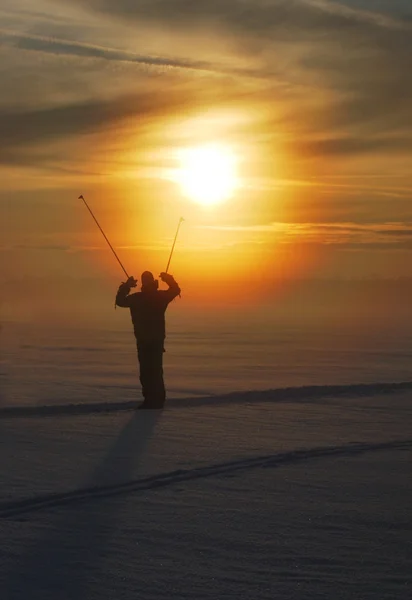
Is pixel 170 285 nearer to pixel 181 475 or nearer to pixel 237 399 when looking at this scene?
pixel 237 399

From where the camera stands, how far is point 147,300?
12.1 meters

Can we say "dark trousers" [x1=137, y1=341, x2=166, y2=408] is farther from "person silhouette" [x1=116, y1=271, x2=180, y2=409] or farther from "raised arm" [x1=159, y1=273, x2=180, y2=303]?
"raised arm" [x1=159, y1=273, x2=180, y2=303]

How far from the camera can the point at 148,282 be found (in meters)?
12.2

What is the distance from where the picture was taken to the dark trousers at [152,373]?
12.0m

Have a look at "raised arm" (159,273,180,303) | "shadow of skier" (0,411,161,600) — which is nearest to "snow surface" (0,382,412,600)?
"shadow of skier" (0,411,161,600)

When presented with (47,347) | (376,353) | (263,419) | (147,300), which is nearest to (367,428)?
(263,419)

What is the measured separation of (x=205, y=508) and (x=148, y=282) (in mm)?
6063

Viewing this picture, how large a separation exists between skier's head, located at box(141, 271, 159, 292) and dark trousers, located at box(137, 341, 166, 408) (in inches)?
27.8

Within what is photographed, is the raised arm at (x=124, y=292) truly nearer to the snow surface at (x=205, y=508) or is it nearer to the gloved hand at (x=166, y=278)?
the gloved hand at (x=166, y=278)

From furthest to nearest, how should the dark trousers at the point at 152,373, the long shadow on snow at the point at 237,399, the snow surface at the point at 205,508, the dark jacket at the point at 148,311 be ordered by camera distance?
the dark jacket at the point at 148,311
the dark trousers at the point at 152,373
the long shadow on snow at the point at 237,399
the snow surface at the point at 205,508

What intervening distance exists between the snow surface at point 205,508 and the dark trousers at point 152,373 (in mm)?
919

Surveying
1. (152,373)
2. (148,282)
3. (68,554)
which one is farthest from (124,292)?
(68,554)

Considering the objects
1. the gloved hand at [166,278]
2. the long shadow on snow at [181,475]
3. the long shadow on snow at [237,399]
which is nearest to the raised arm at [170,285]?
the gloved hand at [166,278]

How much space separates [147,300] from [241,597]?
7.79 meters
